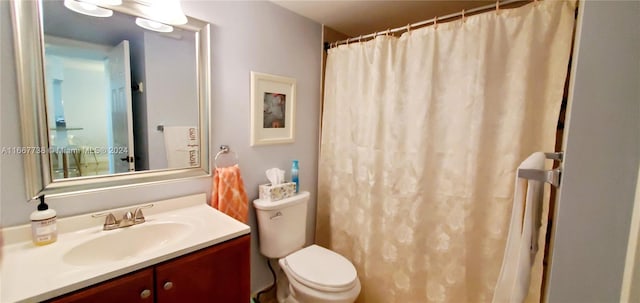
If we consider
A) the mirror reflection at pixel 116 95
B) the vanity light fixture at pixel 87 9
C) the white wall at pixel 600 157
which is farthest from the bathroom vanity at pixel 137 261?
the white wall at pixel 600 157

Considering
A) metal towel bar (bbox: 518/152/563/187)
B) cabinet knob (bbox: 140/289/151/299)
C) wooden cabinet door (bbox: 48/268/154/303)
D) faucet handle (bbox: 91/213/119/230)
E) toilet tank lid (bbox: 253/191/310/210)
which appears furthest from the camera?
toilet tank lid (bbox: 253/191/310/210)

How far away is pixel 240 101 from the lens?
161cm

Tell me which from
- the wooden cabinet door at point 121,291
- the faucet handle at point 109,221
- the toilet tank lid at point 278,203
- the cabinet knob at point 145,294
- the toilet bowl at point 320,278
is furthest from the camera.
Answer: the toilet tank lid at point 278,203

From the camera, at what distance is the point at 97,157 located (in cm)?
113

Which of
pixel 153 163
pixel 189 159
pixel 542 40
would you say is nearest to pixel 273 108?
pixel 189 159

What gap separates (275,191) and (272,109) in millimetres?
572

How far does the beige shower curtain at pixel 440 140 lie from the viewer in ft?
4.00

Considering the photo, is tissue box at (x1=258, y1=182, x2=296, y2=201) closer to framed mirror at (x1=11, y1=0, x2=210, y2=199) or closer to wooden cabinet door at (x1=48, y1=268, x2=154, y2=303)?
framed mirror at (x1=11, y1=0, x2=210, y2=199)

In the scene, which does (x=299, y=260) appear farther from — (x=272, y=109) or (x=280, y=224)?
(x=272, y=109)

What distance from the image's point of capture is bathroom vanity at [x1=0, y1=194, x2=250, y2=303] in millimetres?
779

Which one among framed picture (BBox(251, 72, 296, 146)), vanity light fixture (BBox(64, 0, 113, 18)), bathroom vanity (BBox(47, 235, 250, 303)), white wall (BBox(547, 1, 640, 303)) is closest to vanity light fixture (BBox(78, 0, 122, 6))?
vanity light fixture (BBox(64, 0, 113, 18))

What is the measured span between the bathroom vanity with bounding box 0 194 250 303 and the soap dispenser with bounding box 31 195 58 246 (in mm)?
28

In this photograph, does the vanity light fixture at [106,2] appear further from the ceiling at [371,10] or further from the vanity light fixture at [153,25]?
the ceiling at [371,10]

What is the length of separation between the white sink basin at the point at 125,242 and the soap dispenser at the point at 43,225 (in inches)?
4.2
